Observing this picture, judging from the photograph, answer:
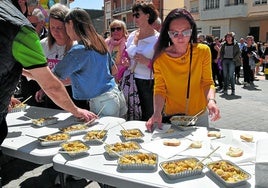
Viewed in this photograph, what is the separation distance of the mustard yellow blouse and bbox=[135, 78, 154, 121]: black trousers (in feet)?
3.23

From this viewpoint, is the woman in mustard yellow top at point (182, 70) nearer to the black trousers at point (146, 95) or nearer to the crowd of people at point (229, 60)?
the black trousers at point (146, 95)

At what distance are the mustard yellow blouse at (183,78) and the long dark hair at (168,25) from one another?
6 centimetres

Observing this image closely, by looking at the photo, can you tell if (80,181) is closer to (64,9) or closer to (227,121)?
(64,9)

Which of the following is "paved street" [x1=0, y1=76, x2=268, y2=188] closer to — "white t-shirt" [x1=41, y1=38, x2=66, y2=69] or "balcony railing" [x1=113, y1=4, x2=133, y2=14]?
"white t-shirt" [x1=41, y1=38, x2=66, y2=69]

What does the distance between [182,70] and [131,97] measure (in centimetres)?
122

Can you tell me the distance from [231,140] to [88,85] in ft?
3.61

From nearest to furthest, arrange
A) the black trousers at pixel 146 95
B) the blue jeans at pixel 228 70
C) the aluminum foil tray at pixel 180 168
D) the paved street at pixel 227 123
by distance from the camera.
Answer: the aluminum foil tray at pixel 180 168 → the paved street at pixel 227 123 → the black trousers at pixel 146 95 → the blue jeans at pixel 228 70

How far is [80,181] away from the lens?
297cm

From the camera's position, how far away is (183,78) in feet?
6.95

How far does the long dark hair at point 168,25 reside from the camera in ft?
6.78

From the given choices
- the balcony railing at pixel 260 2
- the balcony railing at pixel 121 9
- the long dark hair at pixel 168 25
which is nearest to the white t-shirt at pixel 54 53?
the long dark hair at pixel 168 25

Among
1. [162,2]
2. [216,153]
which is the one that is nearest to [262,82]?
[216,153]

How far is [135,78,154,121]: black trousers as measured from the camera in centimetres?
318

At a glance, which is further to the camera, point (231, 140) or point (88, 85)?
point (88, 85)
